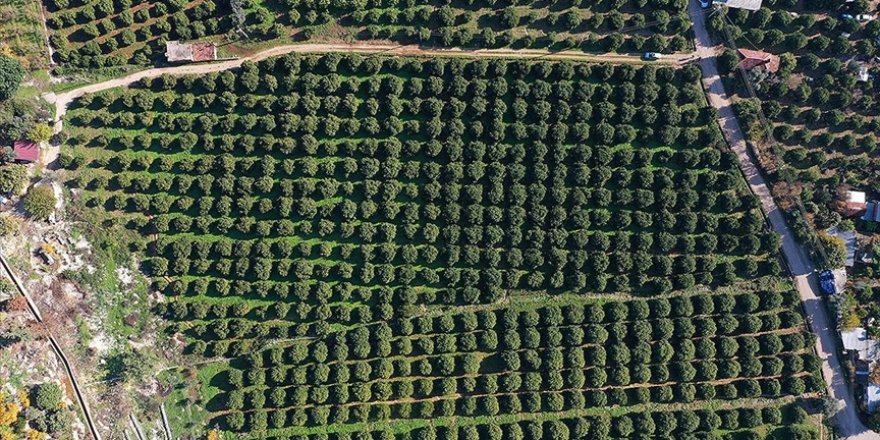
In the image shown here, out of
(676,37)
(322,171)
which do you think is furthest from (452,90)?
(676,37)

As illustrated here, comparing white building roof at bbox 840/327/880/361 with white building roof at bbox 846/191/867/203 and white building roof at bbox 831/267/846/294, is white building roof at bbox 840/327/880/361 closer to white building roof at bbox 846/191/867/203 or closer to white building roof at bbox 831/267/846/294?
white building roof at bbox 831/267/846/294

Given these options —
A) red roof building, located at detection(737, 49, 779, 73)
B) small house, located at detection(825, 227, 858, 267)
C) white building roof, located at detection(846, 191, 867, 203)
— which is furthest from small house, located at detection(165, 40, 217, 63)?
white building roof, located at detection(846, 191, 867, 203)

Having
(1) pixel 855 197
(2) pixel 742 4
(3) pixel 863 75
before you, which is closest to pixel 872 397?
(1) pixel 855 197

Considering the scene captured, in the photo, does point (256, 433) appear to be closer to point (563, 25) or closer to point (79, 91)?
point (79, 91)

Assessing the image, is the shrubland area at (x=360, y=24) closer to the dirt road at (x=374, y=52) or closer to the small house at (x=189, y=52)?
the dirt road at (x=374, y=52)

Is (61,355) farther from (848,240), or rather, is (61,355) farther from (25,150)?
(848,240)
